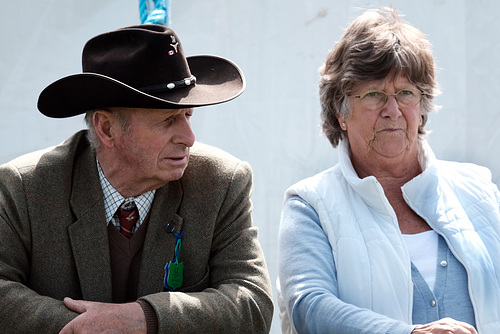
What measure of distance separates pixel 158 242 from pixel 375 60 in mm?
1030

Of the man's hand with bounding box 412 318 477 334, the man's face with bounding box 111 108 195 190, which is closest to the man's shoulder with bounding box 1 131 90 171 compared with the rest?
the man's face with bounding box 111 108 195 190

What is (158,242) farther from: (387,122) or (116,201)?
(387,122)

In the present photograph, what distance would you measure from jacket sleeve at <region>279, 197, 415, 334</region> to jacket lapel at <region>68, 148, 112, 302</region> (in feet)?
2.11

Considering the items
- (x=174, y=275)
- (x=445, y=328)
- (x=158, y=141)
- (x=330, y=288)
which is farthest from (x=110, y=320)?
(x=445, y=328)

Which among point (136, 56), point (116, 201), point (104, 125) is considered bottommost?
point (116, 201)

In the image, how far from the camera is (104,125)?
280 centimetres

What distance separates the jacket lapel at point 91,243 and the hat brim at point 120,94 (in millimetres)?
310

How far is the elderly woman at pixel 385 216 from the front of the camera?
109 inches

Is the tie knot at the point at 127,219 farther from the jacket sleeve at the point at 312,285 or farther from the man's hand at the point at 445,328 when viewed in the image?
the man's hand at the point at 445,328

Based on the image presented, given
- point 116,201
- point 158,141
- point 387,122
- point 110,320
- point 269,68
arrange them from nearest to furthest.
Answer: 1. point 110,320
2. point 158,141
3. point 116,201
4. point 387,122
5. point 269,68

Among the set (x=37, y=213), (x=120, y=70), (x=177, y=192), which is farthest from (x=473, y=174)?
(x=37, y=213)

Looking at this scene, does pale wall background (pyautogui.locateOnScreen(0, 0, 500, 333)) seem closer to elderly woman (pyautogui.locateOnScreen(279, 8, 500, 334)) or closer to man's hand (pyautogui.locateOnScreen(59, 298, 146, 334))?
elderly woman (pyautogui.locateOnScreen(279, 8, 500, 334))

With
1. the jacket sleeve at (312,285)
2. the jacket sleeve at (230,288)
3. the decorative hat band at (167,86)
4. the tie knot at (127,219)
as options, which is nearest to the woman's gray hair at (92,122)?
the decorative hat band at (167,86)

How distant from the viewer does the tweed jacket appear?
265 cm
